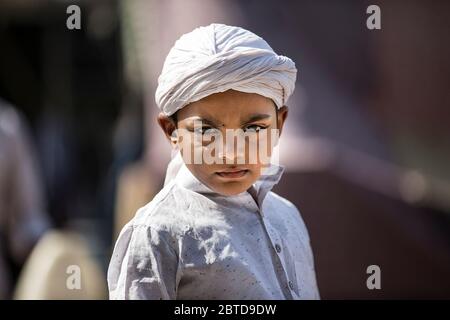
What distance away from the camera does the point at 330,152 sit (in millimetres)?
5543

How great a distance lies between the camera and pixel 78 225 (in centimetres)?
614

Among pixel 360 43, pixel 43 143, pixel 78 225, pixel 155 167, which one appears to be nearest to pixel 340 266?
pixel 155 167

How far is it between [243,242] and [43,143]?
4810mm

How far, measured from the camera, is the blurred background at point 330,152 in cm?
470

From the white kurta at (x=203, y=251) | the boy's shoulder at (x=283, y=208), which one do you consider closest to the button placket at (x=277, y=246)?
the white kurta at (x=203, y=251)

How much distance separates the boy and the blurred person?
2101mm

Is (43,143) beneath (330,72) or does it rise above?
beneath

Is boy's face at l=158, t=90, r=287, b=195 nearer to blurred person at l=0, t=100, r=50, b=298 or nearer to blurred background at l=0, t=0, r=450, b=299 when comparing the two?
blurred background at l=0, t=0, r=450, b=299

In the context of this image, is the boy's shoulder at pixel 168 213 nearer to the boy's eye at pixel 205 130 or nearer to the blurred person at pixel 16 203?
the boy's eye at pixel 205 130

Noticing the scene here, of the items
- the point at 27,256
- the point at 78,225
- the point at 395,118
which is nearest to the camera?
the point at 27,256

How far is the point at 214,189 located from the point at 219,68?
260mm

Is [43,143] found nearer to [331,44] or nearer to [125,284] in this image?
Result: [331,44]

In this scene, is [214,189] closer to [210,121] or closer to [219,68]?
[210,121]

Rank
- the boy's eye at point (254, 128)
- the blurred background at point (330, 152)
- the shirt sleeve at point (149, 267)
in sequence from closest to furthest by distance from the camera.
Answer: the shirt sleeve at point (149, 267) → the boy's eye at point (254, 128) → the blurred background at point (330, 152)
